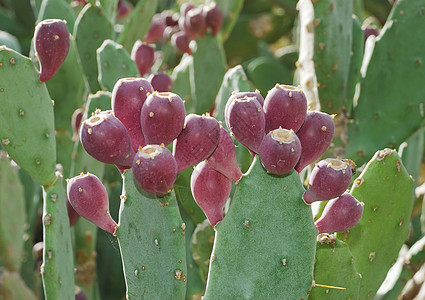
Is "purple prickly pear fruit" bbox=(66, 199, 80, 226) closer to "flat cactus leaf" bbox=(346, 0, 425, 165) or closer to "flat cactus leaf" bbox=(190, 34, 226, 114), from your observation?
"flat cactus leaf" bbox=(190, 34, 226, 114)

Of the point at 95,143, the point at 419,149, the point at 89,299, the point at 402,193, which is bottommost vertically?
the point at 89,299

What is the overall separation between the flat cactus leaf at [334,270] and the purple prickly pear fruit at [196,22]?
1159mm

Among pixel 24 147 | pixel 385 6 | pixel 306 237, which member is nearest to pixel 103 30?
pixel 24 147

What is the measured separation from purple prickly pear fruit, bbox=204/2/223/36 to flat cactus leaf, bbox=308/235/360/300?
1149 mm

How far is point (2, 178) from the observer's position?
6.12 ft

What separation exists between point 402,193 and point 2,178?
117cm

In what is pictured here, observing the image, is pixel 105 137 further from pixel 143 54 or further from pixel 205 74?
pixel 205 74

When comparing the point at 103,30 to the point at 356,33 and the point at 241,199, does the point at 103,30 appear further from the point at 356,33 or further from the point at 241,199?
the point at 241,199

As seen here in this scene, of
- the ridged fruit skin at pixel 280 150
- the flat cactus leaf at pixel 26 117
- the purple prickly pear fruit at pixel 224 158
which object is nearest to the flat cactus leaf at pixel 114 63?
the flat cactus leaf at pixel 26 117

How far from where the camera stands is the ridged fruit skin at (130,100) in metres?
0.99

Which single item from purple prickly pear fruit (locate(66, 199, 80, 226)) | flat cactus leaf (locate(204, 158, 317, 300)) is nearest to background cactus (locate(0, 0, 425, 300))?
flat cactus leaf (locate(204, 158, 317, 300))

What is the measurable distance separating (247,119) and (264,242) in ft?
0.70

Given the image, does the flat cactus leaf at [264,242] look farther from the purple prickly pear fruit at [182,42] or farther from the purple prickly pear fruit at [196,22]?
the purple prickly pear fruit at [182,42]

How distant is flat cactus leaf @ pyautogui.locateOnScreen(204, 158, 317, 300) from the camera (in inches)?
39.5
